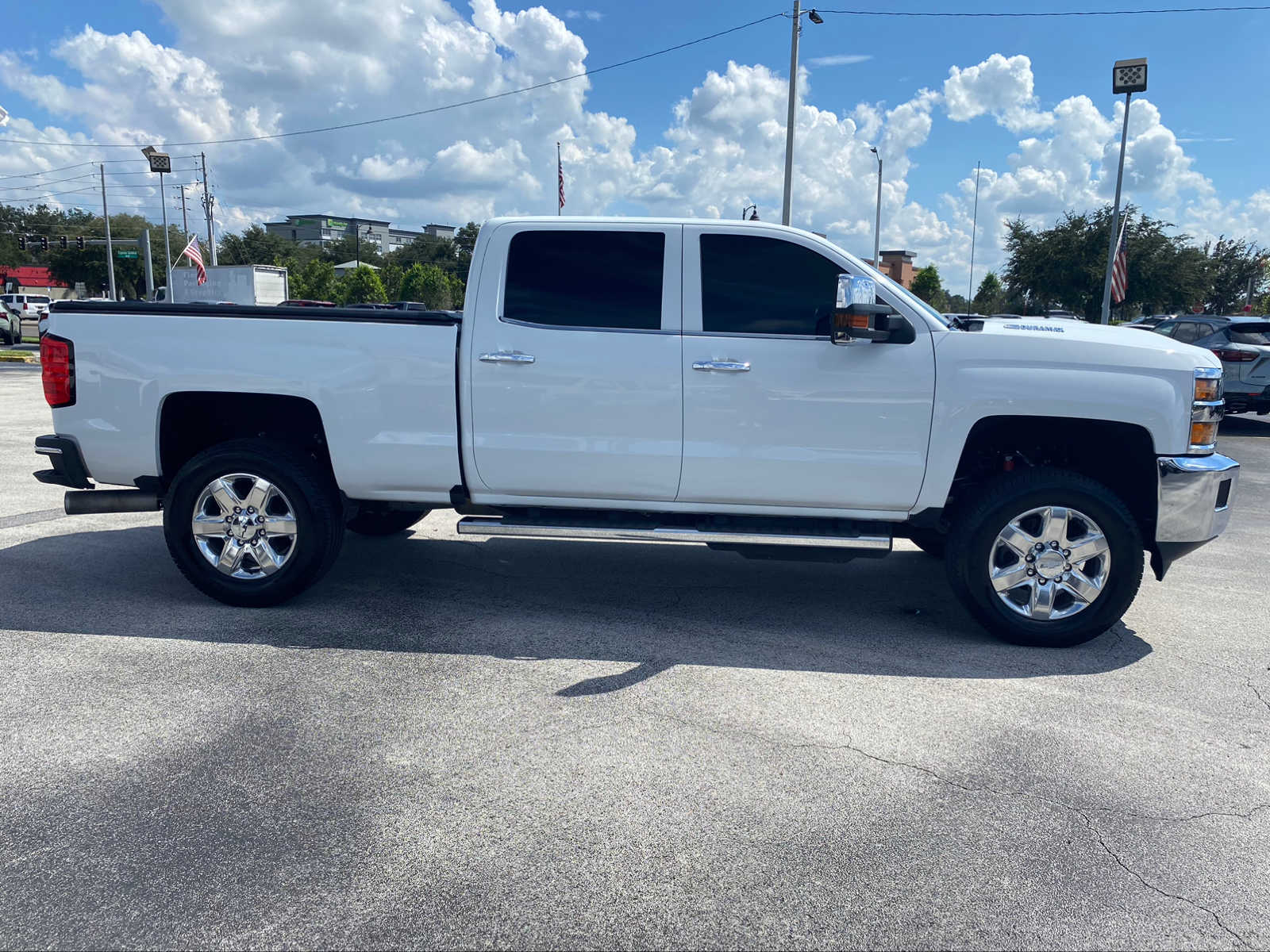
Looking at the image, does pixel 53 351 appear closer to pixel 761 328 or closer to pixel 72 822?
pixel 72 822

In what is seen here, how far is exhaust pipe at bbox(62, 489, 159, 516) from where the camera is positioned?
5.52 meters

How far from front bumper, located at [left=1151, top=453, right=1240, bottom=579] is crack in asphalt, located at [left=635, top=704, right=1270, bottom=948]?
1.75 metres

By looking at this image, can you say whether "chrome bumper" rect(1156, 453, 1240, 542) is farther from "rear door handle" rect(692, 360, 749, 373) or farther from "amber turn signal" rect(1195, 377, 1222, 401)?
"rear door handle" rect(692, 360, 749, 373)

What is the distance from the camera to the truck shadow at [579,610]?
4961mm

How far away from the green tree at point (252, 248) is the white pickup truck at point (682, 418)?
96632 millimetres

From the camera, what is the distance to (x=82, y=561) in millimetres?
6484

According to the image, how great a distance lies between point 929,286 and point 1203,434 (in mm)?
89728

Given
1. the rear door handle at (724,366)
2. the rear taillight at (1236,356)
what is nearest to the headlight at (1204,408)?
the rear door handle at (724,366)

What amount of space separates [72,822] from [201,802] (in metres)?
0.39

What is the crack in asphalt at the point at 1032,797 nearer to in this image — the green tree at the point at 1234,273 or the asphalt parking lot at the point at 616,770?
the asphalt parking lot at the point at 616,770

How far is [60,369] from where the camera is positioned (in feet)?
17.7

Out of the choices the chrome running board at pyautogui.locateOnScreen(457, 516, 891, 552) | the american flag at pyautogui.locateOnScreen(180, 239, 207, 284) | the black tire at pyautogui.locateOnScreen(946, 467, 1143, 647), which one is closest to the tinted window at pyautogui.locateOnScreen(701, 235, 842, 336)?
the chrome running board at pyautogui.locateOnScreen(457, 516, 891, 552)

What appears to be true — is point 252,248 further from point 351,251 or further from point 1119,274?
point 1119,274

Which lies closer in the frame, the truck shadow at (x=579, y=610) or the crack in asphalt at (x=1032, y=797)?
the crack in asphalt at (x=1032, y=797)
